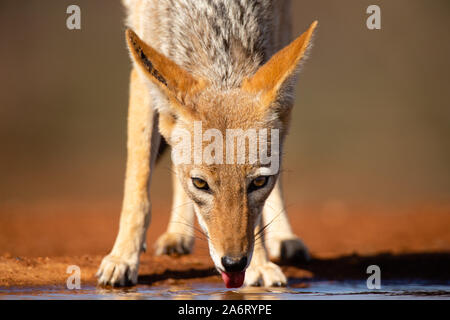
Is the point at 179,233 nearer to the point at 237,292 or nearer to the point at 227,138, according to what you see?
the point at 237,292

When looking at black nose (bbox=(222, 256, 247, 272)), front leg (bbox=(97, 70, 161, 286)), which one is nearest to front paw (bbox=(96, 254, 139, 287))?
front leg (bbox=(97, 70, 161, 286))

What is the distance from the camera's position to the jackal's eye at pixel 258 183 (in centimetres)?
454

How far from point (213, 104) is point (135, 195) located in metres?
1.17

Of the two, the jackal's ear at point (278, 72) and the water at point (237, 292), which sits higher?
the jackal's ear at point (278, 72)

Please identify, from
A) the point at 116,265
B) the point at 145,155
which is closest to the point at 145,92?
the point at 145,155

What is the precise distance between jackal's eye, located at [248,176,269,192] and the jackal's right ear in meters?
0.68

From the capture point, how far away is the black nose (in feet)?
14.2

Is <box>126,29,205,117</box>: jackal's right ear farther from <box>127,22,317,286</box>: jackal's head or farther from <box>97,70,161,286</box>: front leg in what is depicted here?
<box>97,70,161,286</box>: front leg

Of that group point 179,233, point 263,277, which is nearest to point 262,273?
point 263,277

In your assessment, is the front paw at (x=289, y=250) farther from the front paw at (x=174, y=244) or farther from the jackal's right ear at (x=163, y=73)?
the jackal's right ear at (x=163, y=73)

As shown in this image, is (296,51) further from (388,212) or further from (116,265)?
(388,212)

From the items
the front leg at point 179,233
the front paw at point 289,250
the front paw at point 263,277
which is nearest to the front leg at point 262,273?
the front paw at point 263,277

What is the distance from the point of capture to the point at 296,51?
4594 mm

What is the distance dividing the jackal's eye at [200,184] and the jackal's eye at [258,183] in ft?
0.95
